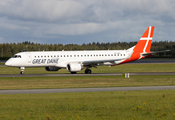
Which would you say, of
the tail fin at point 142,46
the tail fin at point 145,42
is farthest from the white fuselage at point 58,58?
the tail fin at point 145,42

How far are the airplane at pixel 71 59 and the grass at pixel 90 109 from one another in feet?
93.0

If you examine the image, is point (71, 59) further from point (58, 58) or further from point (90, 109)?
point (90, 109)

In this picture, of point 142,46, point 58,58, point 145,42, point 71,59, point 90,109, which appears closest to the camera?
point 90,109

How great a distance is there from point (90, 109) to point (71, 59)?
3406 centimetres

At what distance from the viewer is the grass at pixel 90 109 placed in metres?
13.6

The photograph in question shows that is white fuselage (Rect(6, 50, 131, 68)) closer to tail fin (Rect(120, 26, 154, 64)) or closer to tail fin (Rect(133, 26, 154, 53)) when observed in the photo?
tail fin (Rect(120, 26, 154, 64))

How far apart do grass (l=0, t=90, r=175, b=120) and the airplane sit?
2834cm

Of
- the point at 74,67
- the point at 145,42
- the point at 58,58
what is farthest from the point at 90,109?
the point at 145,42

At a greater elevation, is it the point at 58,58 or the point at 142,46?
the point at 142,46

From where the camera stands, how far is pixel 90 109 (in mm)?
15562

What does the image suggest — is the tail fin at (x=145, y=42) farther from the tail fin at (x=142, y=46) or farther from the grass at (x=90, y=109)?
the grass at (x=90, y=109)

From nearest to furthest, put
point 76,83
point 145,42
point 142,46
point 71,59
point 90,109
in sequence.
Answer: point 90,109
point 76,83
point 71,59
point 142,46
point 145,42

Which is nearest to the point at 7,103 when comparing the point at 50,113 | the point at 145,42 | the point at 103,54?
the point at 50,113

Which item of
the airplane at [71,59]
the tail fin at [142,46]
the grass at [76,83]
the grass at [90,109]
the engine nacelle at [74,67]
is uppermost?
the tail fin at [142,46]
